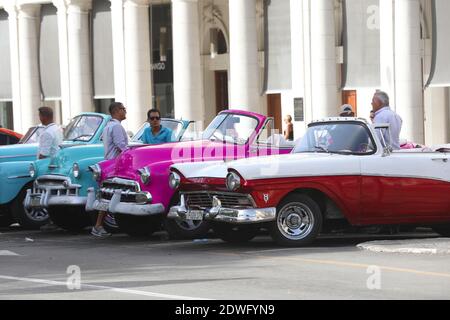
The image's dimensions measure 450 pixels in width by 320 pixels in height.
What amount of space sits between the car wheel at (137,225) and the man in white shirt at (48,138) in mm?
2598

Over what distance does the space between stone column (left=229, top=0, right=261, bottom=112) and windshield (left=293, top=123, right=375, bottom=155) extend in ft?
62.3

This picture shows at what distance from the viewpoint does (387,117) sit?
1792 cm

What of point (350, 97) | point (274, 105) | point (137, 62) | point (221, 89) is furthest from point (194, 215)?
point (221, 89)

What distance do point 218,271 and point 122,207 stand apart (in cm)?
450

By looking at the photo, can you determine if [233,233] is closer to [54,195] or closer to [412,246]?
[412,246]

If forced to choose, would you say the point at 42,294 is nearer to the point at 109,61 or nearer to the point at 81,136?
the point at 81,136

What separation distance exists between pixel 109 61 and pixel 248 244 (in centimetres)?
2767

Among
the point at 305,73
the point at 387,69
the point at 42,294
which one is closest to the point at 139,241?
the point at 42,294

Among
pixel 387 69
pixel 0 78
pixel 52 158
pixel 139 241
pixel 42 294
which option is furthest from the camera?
pixel 0 78

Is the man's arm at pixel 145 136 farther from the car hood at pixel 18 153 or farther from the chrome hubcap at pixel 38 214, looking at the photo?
the car hood at pixel 18 153

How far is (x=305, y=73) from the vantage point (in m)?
34.1

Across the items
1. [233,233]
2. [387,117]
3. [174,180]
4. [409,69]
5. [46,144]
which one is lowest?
[233,233]

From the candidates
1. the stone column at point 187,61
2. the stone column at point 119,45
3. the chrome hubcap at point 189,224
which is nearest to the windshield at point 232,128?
the chrome hubcap at point 189,224

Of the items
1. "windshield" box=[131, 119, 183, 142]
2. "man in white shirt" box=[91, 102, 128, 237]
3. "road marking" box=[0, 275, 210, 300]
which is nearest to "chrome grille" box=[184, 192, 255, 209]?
"man in white shirt" box=[91, 102, 128, 237]
